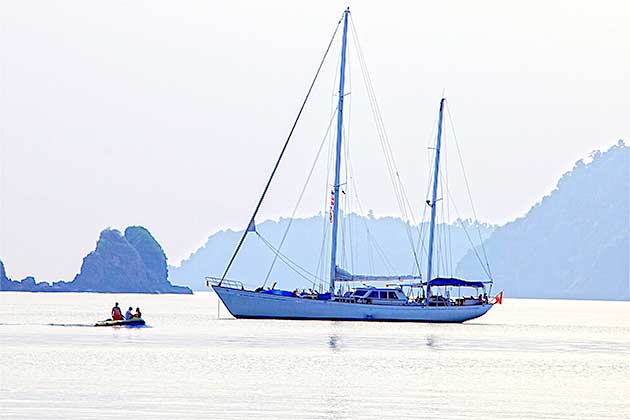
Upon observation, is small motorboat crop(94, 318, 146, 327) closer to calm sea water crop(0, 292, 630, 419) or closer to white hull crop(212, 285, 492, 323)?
calm sea water crop(0, 292, 630, 419)

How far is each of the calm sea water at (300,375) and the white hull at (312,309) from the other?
8.73ft

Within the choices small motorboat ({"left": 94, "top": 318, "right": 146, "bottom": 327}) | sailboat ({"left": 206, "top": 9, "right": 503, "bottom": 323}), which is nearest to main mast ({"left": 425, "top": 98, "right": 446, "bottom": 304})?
sailboat ({"left": 206, "top": 9, "right": 503, "bottom": 323})

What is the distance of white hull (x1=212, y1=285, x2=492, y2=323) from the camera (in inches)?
4547

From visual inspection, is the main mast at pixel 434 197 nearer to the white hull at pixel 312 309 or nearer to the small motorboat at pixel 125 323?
the white hull at pixel 312 309

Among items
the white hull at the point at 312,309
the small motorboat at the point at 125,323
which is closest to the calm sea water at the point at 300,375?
the small motorboat at the point at 125,323

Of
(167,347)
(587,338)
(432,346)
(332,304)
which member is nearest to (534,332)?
(587,338)

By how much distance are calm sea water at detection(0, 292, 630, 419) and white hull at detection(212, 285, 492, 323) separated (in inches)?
105

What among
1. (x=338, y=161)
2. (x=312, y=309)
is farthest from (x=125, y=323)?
(x=338, y=161)

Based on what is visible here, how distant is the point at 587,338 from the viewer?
125938mm

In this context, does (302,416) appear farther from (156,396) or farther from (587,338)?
(587,338)

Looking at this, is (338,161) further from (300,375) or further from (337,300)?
(300,375)

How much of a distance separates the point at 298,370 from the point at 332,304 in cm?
4343

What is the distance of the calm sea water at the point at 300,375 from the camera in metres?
53.4

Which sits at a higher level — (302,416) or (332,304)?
(332,304)
